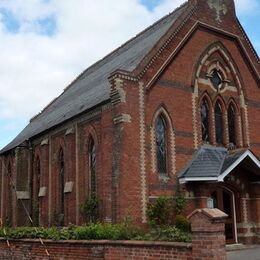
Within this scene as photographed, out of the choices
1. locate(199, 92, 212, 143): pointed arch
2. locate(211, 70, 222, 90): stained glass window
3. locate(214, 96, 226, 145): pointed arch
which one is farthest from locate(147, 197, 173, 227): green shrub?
locate(211, 70, 222, 90): stained glass window

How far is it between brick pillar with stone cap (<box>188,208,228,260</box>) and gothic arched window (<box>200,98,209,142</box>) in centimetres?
1046

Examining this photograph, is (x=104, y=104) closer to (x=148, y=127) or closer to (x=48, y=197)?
(x=148, y=127)

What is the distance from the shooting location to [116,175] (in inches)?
700

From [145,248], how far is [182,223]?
18.0ft

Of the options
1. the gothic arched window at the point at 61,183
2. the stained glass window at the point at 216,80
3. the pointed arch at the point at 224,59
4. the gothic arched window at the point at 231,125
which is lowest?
the gothic arched window at the point at 61,183

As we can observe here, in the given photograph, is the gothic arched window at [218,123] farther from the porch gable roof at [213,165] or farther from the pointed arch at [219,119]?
the porch gable roof at [213,165]

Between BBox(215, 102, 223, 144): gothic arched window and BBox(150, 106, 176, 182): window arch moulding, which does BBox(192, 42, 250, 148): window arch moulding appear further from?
BBox(150, 106, 176, 182): window arch moulding

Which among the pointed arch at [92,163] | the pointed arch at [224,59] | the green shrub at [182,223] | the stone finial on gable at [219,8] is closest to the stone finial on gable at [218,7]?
the stone finial on gable at [219,8]

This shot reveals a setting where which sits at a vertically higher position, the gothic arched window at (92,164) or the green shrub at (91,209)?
the gothic arched window at (92,164)

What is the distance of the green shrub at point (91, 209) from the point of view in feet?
64.6

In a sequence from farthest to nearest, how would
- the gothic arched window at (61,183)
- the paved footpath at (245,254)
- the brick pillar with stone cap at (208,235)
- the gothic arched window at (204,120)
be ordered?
the gothic arched window at (61,183), the gothic arched window at (204,120), the paved footpath at (245,254), the brick pillar with stone cap at (208,235)

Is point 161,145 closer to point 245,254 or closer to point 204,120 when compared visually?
point 204,120

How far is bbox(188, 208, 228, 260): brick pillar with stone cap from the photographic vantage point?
419 inches

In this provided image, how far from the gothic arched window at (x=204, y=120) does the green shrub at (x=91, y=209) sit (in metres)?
5.67
